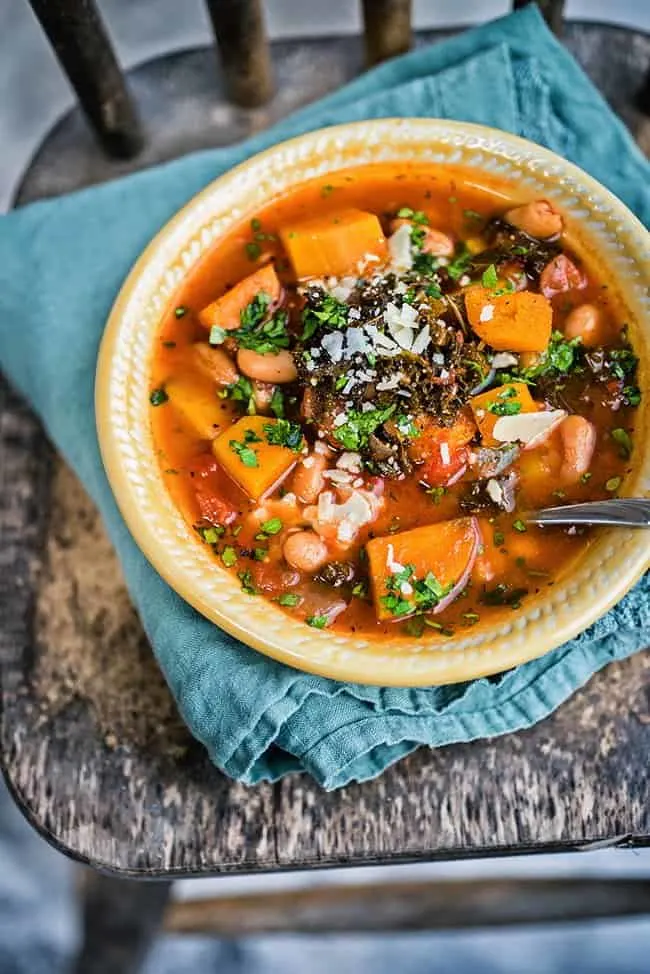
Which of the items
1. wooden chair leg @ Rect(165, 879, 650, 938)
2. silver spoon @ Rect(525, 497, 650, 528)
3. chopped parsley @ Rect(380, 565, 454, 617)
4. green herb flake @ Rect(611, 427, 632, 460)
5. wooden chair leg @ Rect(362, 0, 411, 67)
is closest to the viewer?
silver spoon @ Rect(525, 497, 650, 528)

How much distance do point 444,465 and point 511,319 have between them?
1.41ft

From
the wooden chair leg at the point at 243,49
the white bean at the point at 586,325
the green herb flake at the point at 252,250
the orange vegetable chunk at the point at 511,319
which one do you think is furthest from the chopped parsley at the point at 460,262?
the wooden chair leg at the point at 243,49

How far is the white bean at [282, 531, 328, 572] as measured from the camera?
2.63m

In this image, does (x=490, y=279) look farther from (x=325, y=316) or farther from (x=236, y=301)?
(x=236, y=301)

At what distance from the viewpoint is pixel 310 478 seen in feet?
8.80

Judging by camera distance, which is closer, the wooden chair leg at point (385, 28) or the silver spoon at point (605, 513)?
the silver spoon at point (605, 513)

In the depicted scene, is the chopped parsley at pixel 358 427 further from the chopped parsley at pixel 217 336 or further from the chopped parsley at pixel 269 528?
the chopped parsley at pixel 217 336

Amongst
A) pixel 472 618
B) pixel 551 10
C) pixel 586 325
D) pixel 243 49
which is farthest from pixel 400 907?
pixel 551 10

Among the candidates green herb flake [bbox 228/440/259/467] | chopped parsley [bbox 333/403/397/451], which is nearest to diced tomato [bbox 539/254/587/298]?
chopped parsley [bbox 333/403/397/451]

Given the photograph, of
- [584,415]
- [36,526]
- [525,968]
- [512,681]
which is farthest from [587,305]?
[525,968]

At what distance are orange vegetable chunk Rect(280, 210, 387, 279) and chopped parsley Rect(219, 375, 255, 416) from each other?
1.23 ft

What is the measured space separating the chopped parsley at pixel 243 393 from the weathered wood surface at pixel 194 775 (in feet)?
2.23

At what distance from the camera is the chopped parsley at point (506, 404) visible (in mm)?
2680

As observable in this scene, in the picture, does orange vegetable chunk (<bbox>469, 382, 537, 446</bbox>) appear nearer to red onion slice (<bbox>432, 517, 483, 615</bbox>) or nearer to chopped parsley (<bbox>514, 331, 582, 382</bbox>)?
chopped parsley (<bbox>514, 331, 582, 382</bbox>)
